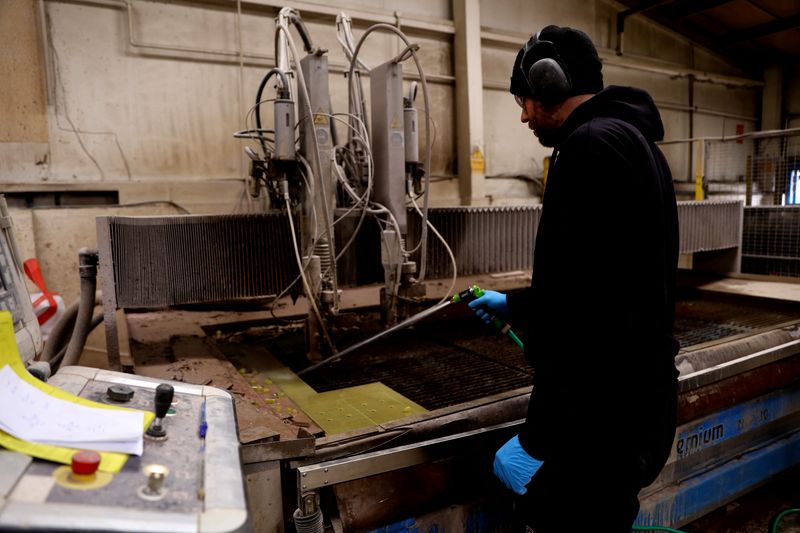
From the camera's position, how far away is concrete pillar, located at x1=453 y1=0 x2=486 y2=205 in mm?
4832

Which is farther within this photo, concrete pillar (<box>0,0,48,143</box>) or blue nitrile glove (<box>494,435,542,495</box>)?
concrete pillar (<box>0,0,48,143</box>)

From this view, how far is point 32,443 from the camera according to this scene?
0.67 meters

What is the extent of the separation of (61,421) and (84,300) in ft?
4.63

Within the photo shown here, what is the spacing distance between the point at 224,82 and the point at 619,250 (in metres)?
3.68

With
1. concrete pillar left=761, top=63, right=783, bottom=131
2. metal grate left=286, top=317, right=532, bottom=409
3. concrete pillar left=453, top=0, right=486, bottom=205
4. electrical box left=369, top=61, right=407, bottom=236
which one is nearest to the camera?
metal grate left=286, top=317, right=532, bottom=409

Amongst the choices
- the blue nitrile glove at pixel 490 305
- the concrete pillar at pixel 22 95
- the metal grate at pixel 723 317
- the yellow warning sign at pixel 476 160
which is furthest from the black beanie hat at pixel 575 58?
the yellow warning sign at pixel 476 160

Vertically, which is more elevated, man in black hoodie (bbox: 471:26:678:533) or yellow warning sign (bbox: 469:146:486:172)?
yellow warning sign (bbox: 469:146:486:172)

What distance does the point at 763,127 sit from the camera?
25.4 ft

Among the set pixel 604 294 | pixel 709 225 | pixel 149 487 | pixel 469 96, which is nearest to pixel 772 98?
pixel 469 96

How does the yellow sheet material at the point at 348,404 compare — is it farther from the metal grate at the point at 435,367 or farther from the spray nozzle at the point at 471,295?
the spray nozzle at the point at 471,295

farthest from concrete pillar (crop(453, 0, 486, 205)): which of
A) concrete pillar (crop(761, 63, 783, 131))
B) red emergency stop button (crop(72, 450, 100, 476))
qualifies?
concrete pillar (crop(761, 63, 783, 131))

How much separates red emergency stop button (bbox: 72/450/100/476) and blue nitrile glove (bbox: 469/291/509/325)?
3.33 ft

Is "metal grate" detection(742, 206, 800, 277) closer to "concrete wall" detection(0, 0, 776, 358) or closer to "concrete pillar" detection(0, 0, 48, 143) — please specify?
"concrete wall" detection(0, 0, 776, 358)

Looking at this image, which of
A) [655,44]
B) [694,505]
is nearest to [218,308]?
[694,505]
